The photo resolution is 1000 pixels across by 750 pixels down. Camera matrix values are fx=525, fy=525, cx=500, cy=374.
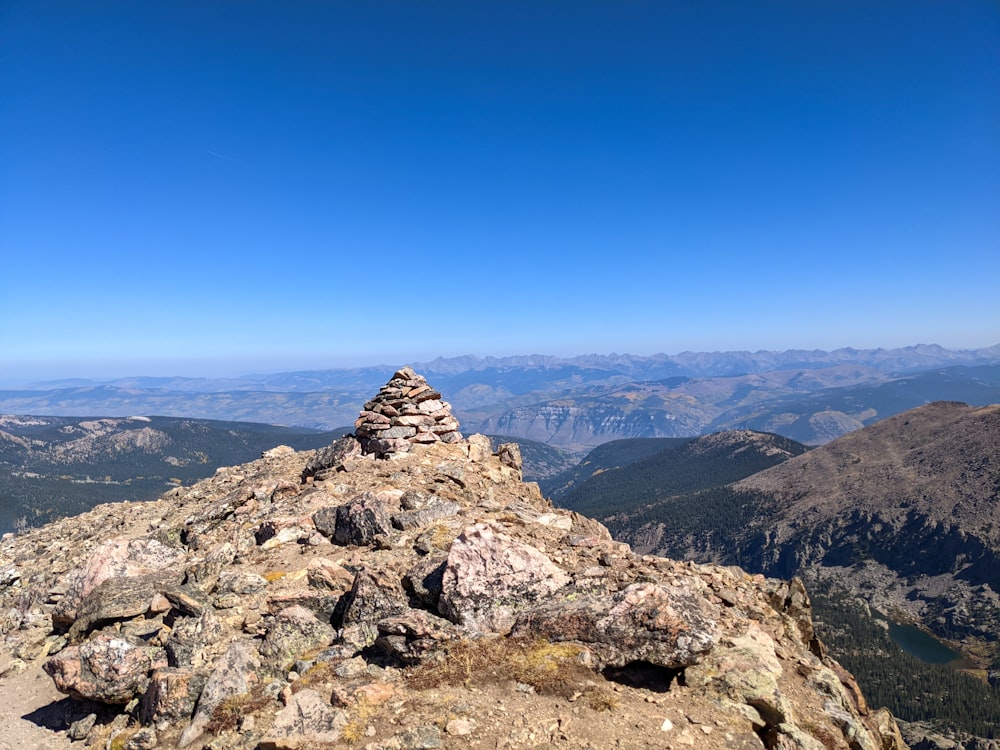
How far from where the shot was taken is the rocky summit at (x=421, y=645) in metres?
10.4

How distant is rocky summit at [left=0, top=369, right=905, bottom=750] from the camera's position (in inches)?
408

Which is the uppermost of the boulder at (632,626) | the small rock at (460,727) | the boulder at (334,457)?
the boulder at (334,457)

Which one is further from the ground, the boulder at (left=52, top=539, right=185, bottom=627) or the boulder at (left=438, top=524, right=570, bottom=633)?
the boulder at (left=438, top=524, right=570, bottom=633)

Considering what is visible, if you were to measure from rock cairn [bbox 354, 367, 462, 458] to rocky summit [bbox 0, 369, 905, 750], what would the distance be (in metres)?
6.81

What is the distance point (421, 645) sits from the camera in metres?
12.2

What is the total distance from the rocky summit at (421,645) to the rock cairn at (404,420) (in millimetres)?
6805

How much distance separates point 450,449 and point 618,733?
1862 centimetres

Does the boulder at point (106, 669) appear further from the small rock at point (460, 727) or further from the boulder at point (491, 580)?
the small rock at point (460, 727)

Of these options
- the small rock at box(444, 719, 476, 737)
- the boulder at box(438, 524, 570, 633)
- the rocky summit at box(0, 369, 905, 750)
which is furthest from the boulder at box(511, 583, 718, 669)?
the small rock at box(444, 719, 476, 737)

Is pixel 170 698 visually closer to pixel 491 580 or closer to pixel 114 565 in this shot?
pixel 491 580

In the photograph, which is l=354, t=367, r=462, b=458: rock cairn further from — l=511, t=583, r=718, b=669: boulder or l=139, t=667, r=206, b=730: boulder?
l=511, t=583, r=718, b=669: boulder

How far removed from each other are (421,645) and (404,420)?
55.9 ft

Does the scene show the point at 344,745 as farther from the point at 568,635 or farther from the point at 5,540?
the point at 5,540

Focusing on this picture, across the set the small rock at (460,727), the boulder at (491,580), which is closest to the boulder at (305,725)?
the small rock at (460,727)
